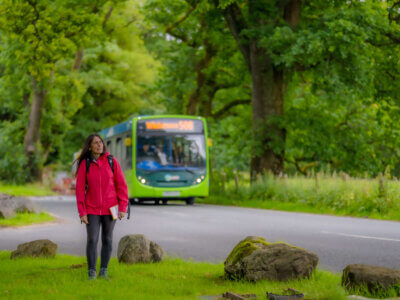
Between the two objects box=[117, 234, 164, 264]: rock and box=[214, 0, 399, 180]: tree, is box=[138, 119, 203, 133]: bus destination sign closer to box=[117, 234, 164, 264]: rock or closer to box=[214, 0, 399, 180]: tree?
box=[214, 0, 399, 180]: tree

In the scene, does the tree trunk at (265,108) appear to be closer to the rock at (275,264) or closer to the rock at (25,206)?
the rock at (25,206)

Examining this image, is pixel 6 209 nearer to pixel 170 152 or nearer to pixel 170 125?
pixel 170 152

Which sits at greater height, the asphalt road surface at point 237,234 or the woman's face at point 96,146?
the woman's face at point 96,146

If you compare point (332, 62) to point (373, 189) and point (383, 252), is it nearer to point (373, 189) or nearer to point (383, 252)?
point (373, 189)

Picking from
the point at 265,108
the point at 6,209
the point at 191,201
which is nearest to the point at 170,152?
the point at 191,201

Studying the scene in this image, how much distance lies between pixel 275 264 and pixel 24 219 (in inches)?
439

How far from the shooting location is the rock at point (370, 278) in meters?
6.05

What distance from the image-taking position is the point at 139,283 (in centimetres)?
718

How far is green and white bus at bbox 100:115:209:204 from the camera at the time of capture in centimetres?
2467

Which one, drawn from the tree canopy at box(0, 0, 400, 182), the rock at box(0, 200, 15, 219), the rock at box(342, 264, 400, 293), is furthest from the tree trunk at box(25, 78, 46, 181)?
the rock at box(342, 264, 400, 293)

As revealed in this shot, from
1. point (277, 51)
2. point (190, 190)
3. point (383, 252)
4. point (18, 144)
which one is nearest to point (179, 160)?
point (190, 190)

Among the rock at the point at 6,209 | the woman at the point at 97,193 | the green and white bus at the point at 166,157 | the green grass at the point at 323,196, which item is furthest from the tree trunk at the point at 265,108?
the woman at the point at 97,193

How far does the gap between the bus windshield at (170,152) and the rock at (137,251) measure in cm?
1584

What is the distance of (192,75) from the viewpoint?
1377 inches
